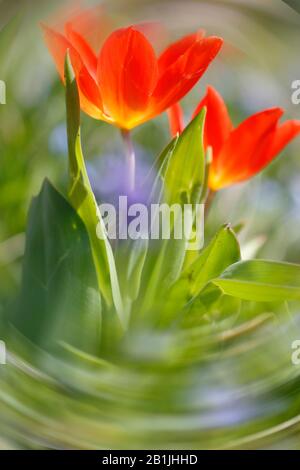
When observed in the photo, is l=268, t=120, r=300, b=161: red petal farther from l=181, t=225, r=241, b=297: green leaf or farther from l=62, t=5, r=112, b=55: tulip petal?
l=62, t=5, r=112, b=55: tulip petal

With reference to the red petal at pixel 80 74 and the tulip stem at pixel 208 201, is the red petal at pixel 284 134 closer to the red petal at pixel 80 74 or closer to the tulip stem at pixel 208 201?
the tulip stem at pixel 208 201

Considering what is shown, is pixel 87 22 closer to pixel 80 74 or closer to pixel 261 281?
pixel 80 74

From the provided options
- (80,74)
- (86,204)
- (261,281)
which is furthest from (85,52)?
(261,281)

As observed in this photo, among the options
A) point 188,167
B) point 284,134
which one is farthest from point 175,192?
point 284,134

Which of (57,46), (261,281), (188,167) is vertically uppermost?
(57,46)

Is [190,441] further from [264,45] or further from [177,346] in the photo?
[264,45]

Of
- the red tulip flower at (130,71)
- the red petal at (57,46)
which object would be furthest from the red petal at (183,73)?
the red petal at (57,46)

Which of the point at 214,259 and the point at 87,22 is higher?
the point at 87,22
